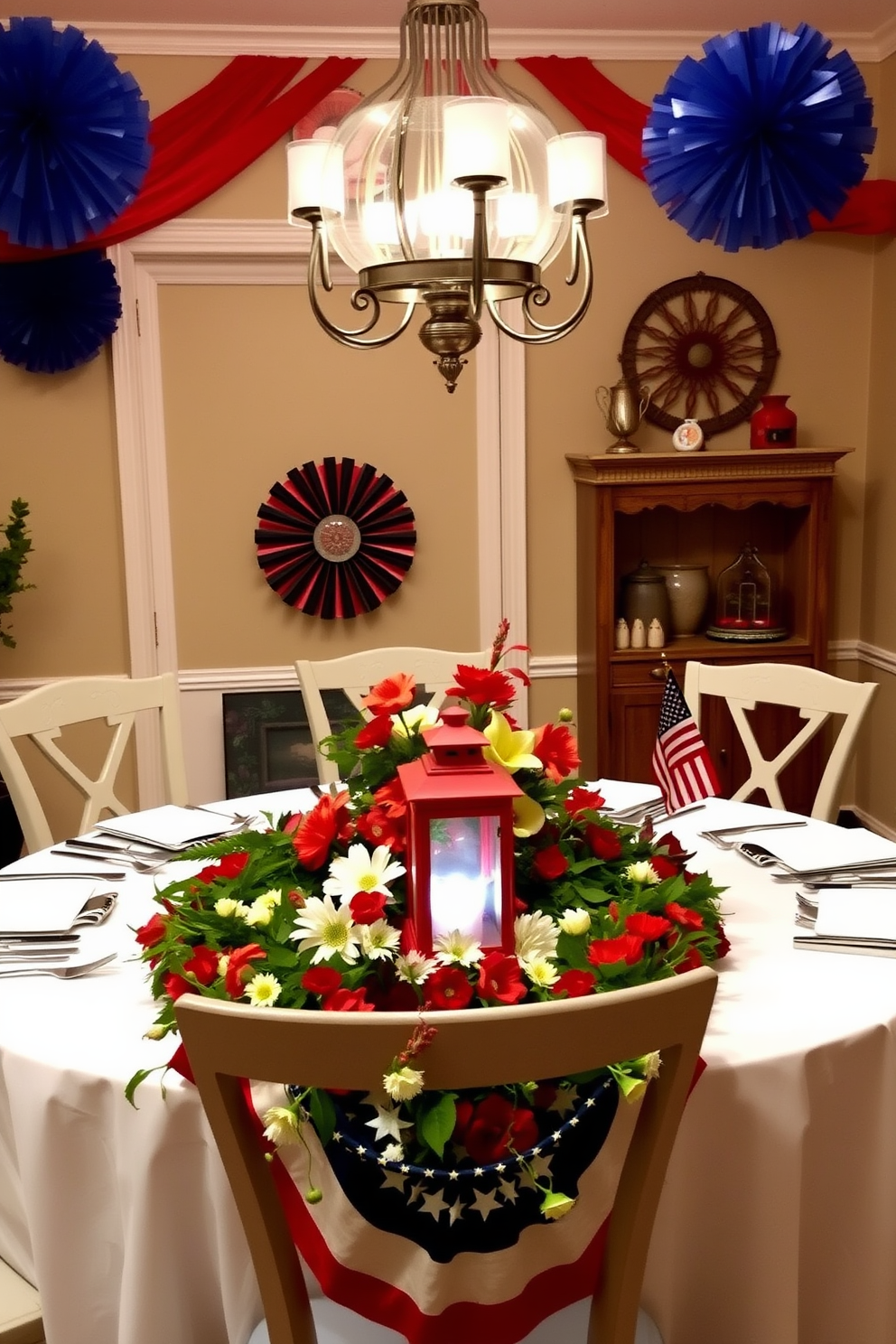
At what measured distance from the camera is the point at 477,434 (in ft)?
13.4

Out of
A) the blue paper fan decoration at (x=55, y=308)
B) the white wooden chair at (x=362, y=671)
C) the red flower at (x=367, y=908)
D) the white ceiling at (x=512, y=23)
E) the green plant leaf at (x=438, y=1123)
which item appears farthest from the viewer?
the blue paper fan decoration at (x=55, y=308)

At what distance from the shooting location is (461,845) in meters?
1.40

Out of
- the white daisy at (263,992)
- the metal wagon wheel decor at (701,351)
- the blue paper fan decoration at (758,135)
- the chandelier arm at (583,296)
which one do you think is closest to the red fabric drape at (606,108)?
the metal wagon wheel decor at (701,351)

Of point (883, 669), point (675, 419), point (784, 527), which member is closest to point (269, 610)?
point (675, 419)

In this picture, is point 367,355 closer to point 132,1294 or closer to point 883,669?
point 883,669

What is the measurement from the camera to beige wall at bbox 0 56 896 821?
3.94 metres

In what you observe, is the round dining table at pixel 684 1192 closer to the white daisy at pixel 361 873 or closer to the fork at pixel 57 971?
the fork at pixel 57 971

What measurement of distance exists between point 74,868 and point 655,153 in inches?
69.9

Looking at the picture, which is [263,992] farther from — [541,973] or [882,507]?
[882,507]

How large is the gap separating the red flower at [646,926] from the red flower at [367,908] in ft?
0.99

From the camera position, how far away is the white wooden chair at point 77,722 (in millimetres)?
2500

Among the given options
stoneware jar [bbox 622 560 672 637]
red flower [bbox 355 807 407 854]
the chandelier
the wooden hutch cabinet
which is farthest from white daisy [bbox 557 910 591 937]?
stoneware jar [bbox 622 560 672 637]

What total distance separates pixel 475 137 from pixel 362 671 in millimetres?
1586

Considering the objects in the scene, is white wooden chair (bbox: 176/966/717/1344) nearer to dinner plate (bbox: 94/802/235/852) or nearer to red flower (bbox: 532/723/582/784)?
red flower (bbox: 532/723/582/784)
